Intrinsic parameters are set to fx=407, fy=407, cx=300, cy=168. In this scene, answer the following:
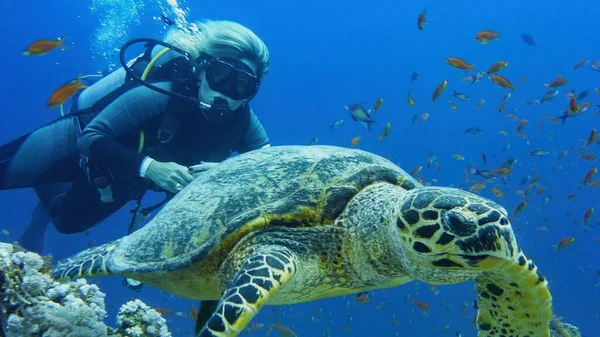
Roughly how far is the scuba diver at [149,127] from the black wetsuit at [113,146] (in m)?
0.01

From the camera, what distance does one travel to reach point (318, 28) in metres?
75.1

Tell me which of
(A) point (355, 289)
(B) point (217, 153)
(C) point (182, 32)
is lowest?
(A) point (355, 289)

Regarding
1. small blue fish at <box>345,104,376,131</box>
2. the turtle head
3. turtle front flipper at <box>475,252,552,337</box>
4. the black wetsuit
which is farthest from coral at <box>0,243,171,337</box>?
small blue fish at <box>345,104,376,131</box>

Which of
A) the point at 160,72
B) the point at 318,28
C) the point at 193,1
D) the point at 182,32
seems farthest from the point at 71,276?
the point at 318,28

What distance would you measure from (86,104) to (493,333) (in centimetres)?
506

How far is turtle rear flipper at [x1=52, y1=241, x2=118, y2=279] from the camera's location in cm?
321

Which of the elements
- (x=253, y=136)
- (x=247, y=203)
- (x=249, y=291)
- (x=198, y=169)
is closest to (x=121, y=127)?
(x=198, y=169)

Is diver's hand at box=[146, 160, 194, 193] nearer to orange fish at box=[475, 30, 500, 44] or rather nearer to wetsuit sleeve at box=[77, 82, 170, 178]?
wetsuit sleeve at box=[77, 82, 170, 178]

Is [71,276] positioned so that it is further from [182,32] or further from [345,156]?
[182,32]

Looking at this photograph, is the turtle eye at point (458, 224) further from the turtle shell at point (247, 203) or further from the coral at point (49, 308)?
the coral at point (49, 308)

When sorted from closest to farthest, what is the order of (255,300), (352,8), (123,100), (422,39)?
(255,300)
(123,100)
(352,8)
(422,39)

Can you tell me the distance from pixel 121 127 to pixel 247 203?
7.74 feet

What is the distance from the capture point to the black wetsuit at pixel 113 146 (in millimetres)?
4340

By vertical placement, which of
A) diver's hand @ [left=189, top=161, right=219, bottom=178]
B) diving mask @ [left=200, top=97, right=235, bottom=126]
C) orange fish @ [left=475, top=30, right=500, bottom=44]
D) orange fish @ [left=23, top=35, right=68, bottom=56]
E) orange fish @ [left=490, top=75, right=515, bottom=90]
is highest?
orange fish @ [left=475, top=30, right=500, bottom=44]
